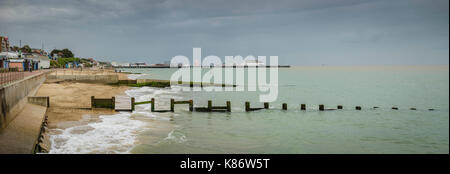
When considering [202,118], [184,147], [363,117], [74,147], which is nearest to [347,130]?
[363,117]

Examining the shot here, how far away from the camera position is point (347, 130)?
21.5 metres

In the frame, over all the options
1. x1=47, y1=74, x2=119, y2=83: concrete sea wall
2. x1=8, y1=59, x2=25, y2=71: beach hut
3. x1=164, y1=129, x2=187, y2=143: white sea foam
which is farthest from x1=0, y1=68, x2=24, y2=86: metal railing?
x1=8, y1=59, x2=25, y2=71: beach hut

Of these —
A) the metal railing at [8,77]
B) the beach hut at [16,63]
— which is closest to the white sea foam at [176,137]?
the metal railing at [8,77]

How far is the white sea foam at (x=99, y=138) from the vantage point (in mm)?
13602

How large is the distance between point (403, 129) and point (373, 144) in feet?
22.2

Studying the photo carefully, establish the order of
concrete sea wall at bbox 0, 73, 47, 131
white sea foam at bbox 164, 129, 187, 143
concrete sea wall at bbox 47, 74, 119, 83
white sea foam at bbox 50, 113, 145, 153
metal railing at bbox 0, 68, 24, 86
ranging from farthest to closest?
1. concrete sea wall at bbox 47, 74, 119, 83
2. metal railing at bbox 0, 68, 24, 86
3. white sea foam at bbox 164, 129, 187, 143
4. white sea foam at bbox 50, 113, 145, 153
5. concrete sea wall at bbox 0, 73, 47, 131

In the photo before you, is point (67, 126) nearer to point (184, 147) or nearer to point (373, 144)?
point (184, 147)

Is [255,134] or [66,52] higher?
[66,52]

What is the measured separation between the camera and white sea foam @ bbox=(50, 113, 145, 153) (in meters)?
13.6

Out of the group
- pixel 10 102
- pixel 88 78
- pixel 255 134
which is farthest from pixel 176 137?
pixel 88 78

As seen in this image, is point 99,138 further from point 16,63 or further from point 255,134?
point 16,63

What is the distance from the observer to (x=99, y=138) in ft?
51.0

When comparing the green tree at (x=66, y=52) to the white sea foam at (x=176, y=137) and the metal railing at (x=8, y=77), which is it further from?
the white sea foam at (x=176, y=137)

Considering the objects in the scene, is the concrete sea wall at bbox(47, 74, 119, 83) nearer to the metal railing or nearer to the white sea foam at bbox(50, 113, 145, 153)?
the metal railing
